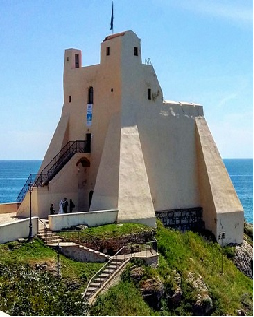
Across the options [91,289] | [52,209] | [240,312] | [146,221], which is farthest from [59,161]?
[240,312]

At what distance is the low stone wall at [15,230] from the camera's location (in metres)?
20.5

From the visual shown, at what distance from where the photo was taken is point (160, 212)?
1087 inches

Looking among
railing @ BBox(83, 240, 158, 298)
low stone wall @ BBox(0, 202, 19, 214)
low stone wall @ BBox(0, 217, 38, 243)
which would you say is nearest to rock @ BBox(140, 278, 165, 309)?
railing @ BBox(83, 240, 158, 298)

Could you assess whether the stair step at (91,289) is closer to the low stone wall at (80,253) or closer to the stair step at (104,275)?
the stair step at (104,275)

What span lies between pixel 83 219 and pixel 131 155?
4.01m

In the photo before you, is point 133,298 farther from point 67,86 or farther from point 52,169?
point 67,86

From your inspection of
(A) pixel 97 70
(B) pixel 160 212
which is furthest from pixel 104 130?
(B) pixel 160 212

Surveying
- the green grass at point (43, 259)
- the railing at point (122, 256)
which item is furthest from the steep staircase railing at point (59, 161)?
the green grass at point (43, 259)

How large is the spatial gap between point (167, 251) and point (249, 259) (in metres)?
6.66

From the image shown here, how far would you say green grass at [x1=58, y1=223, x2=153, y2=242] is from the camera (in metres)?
22.0

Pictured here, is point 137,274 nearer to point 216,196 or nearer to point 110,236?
point 110,236

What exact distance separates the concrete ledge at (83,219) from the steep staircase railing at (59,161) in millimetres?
4248

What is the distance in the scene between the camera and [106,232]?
22812 mm

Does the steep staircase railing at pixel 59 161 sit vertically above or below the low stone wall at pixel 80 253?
above
